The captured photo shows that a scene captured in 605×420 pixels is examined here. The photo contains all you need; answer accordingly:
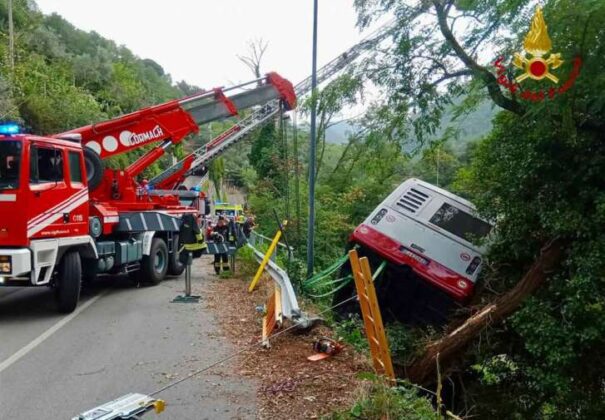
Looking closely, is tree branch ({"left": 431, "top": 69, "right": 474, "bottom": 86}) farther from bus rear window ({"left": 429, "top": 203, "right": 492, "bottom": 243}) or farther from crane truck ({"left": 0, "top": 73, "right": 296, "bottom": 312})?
crane truck ({"left": 0, "top": 73, "right": 296, "bottom": 312})

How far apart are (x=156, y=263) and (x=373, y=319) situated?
8.45m

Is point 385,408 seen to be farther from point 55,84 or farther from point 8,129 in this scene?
point 55,84

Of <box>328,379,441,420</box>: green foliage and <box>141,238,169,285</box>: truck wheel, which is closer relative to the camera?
<box>328,379,441,420</box>: green foliage

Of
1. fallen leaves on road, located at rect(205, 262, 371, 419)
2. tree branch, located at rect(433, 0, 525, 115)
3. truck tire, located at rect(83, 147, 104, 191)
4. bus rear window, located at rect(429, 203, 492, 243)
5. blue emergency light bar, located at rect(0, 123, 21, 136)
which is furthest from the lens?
truck tire, located at rect(83, 147, 104, 191)

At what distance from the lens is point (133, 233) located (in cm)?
1218

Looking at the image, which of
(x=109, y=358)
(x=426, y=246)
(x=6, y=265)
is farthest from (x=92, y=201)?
(x=426, y=246)

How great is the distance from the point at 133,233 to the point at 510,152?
7889 mm

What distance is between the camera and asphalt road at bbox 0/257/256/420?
5.32 m

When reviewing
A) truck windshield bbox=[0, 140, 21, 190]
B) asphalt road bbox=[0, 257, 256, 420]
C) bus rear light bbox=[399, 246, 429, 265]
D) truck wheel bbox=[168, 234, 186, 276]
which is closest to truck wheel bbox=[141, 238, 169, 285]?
truck wheel bbox=[168, 234, 186, 276]

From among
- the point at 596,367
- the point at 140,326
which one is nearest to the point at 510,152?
the point at 596,367

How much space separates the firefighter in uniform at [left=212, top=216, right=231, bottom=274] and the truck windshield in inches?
235

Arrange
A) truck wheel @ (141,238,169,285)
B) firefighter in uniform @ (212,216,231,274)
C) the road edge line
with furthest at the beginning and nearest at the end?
firefighter in uniform @ (212,216,231,274)
truck wheel @ (141,238,169,285)
the road edge line

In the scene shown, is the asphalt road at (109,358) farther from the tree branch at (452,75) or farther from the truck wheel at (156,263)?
the tree branch at (452,75)

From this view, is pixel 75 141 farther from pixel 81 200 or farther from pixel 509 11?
pixel 509 11
